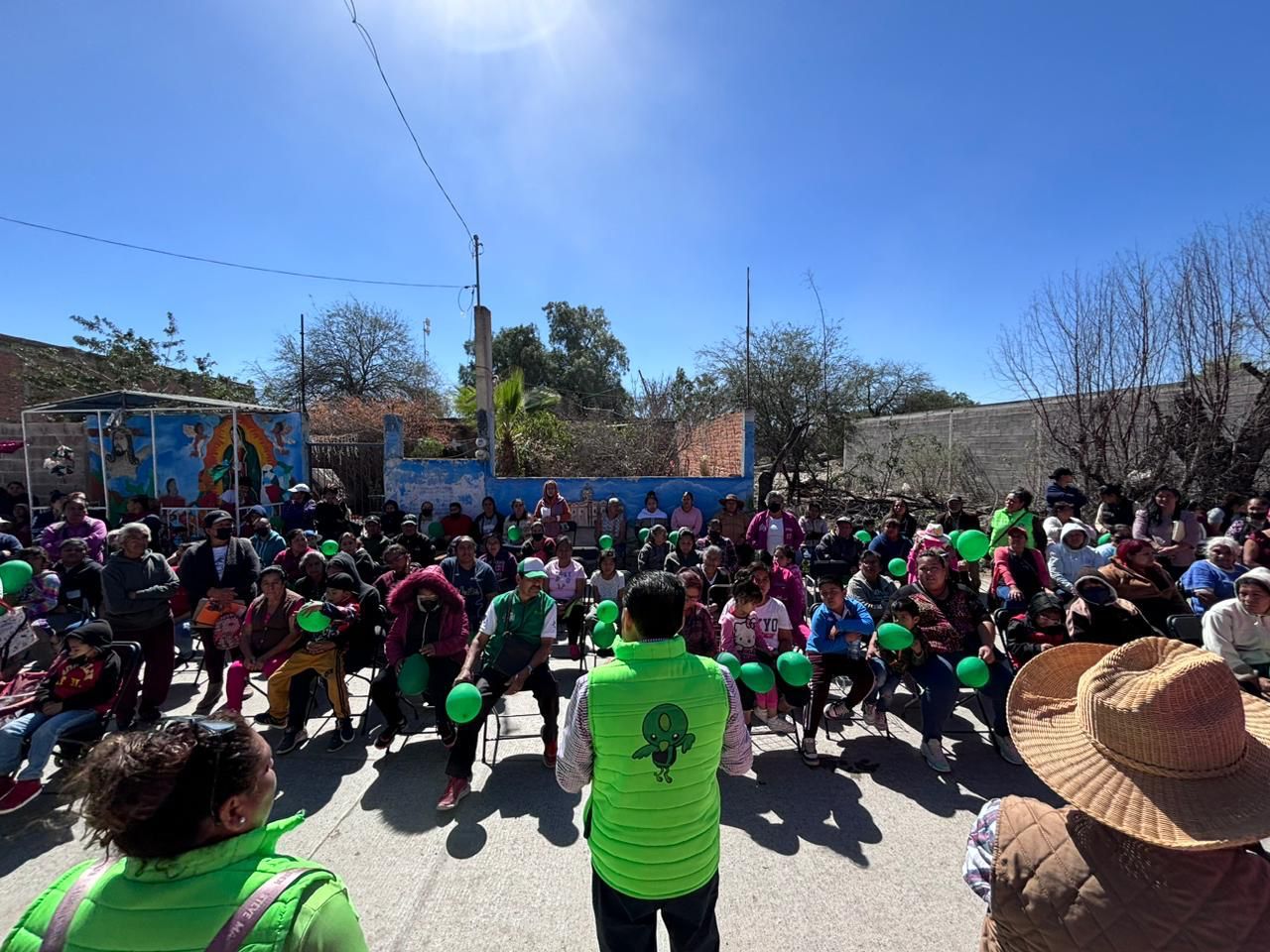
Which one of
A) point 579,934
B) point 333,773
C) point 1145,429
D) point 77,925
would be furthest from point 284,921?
point 1145,429

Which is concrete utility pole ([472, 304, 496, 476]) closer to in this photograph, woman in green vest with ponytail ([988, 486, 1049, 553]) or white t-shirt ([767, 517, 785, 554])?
white t-shirt ([767, 517, 785, 554])

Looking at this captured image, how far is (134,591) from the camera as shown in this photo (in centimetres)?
420

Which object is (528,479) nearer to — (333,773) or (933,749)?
(333,773)

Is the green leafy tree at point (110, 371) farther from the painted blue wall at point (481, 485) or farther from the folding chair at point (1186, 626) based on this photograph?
the folding chair at point (1186, 626)

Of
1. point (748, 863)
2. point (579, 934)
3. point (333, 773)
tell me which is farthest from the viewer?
point (333, 773)

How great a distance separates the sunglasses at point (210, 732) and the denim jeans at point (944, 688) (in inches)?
166

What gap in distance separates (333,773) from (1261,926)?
4.33m

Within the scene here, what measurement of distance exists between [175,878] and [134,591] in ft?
14.5

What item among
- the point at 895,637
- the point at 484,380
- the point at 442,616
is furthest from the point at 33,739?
the point at 484,380

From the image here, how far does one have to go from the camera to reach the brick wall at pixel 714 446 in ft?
37.1

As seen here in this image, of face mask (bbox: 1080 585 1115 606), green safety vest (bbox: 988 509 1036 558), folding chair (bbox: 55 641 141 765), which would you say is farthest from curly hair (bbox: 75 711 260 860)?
green safety vest (bbox: 988 509 1036 558)

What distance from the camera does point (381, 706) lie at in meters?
4.19

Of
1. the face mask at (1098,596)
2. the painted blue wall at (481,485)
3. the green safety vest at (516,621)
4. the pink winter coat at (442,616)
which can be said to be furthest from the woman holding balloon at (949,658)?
the painted blue wall at (481,485)

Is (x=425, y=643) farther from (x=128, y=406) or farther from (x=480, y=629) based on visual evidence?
(x=128, y=406)
